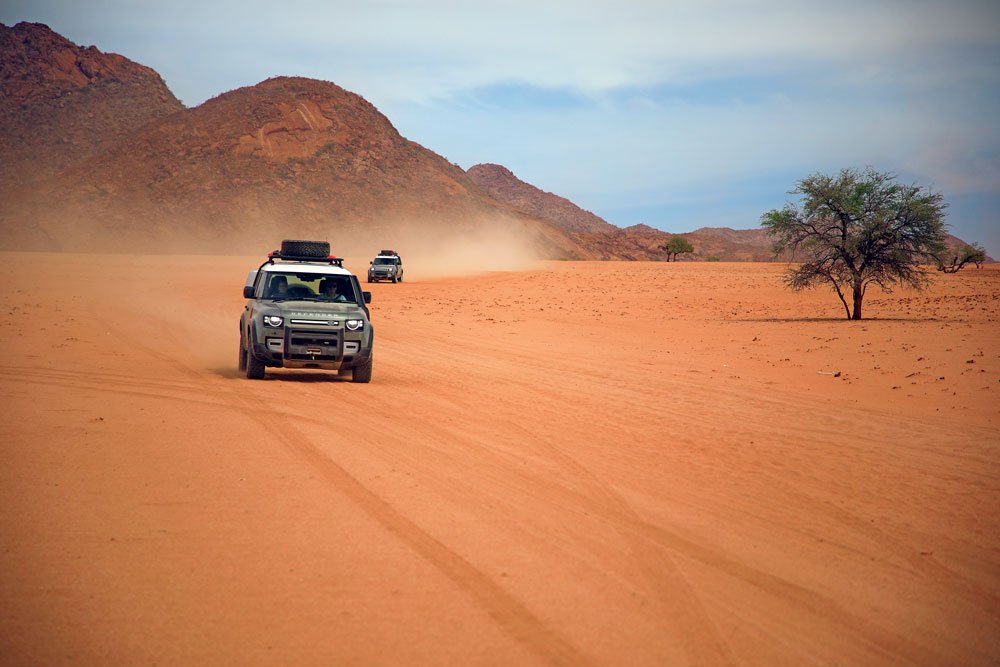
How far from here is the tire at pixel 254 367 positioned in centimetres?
1341

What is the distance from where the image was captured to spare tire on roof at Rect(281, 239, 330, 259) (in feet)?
55.0

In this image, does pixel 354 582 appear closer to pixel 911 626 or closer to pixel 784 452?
pixel 911 626

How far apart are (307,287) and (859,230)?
841 inches

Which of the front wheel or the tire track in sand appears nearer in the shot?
the tire track in sand

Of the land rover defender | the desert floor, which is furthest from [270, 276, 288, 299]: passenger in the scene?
the land rover defender

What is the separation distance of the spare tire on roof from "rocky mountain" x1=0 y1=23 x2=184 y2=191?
5211 inches

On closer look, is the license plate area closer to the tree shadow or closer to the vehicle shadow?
the vehicle shadow

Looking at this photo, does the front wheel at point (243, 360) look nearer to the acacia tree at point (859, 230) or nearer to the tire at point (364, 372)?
the tire at point (364, 372)

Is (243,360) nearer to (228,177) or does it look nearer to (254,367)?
(254,367)

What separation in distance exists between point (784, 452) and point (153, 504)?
6633 millimetres

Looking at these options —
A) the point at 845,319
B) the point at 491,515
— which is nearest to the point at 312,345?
the point at 491,515

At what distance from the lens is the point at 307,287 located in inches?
584

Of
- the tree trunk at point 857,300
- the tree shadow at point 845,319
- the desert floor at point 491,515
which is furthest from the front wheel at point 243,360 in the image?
the tree trunk at point 857,300

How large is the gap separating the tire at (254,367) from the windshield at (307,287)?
128 cm
